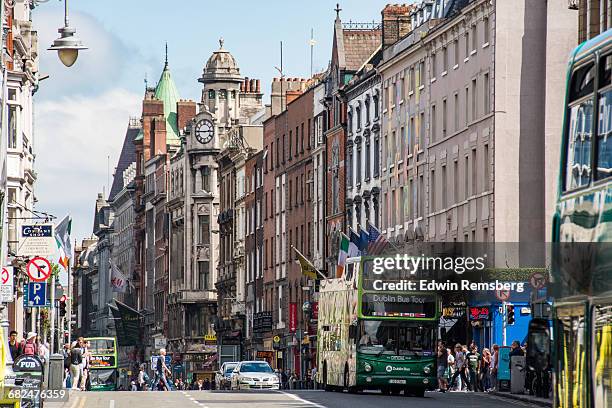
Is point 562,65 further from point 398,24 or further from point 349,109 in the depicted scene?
point 349,109

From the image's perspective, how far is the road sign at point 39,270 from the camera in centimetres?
4581

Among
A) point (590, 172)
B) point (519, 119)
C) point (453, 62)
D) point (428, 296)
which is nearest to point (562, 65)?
point (519, 119)

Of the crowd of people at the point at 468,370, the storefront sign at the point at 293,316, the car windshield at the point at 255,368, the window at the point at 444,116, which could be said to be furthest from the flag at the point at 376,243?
the storefront sign at the point at 293,316

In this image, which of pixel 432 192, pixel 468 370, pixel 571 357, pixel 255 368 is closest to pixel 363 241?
pixel 432 192

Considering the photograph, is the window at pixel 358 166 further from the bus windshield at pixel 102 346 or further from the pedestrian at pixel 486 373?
the pedestrian at pixel 486 373

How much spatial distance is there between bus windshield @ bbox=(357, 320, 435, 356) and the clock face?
90660 millimetres

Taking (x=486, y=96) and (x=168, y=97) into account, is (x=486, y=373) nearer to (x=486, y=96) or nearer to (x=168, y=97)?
(x=486, y=96)

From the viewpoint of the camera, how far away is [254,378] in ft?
229

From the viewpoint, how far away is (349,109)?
94625 mm

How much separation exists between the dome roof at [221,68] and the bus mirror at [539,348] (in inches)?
4797

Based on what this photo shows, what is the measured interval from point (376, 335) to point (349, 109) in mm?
45232

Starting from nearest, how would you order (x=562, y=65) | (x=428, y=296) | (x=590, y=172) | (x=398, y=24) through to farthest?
1. (x=590, y=172)
2. (x=428, y=296)
3. (x=562, y=65)
4. (x=398, y=24)

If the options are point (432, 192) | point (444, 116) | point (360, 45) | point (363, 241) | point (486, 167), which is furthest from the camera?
point (360, 45)

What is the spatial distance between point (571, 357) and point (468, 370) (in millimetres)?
40915
